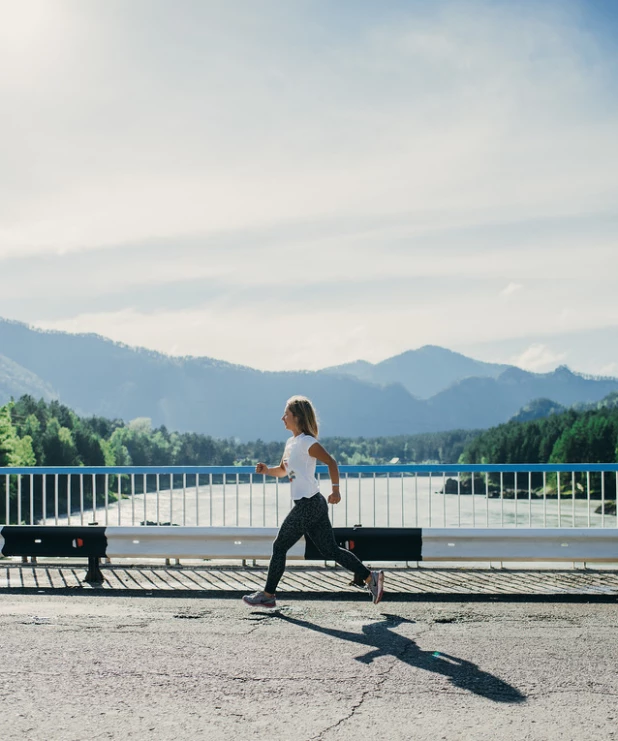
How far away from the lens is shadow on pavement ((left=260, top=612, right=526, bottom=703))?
16.2 ft

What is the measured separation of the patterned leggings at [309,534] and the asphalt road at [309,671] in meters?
0.31

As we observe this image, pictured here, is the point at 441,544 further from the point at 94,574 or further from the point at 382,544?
the point at 94,574

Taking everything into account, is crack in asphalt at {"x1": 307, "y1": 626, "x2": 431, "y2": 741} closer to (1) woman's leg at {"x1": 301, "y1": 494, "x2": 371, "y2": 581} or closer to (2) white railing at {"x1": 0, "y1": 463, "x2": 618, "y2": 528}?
(1) woman's leg at {"x1": 301, "y1": 494, "x2": 371, "y2": 581}

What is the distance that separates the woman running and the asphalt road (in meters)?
0.22

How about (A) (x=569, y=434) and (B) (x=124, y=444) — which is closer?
(A) (x=569, y=434)

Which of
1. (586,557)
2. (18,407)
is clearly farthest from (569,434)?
(586,557)

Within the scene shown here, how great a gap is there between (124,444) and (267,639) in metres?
158

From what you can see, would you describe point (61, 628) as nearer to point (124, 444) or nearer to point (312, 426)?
point (312, 426)

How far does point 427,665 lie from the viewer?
550 cm

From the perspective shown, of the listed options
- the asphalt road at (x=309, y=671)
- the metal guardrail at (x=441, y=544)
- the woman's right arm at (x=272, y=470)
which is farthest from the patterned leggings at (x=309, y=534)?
the metal guardrail at (x=441, y=544)

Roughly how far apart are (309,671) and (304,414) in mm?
2835

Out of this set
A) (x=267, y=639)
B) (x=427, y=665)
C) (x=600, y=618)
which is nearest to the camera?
(x=427, y=665)

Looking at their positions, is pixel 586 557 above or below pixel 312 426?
below

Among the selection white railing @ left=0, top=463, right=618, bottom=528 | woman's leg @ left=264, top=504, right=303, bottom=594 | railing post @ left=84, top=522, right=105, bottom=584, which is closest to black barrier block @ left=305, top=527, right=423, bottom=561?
white railing @ left=0, top=463, right=618, bottom=528
